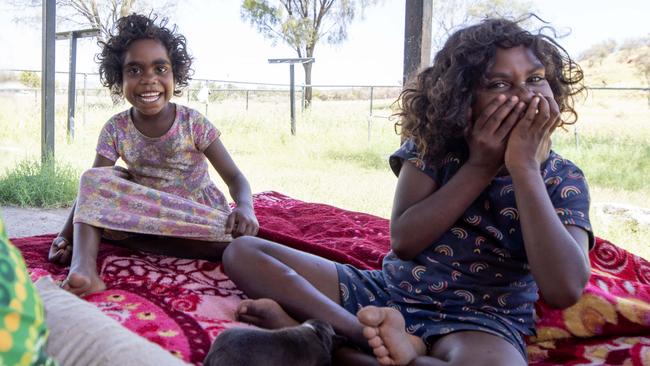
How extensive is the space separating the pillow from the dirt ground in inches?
119

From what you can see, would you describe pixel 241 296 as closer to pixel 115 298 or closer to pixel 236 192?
pixel 115 298

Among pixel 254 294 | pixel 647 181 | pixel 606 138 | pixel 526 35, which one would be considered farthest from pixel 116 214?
pixel 606 138

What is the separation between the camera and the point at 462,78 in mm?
1813

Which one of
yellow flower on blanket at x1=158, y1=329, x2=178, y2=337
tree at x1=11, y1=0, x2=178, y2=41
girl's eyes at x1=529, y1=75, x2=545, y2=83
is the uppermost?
tree at x1=11, y1=0, x2=178, y2=41

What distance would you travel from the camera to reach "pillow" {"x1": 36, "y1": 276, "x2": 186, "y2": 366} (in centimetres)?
117

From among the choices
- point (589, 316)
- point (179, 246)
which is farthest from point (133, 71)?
point (589, 316)

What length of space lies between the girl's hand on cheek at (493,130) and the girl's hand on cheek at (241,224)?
107 cm

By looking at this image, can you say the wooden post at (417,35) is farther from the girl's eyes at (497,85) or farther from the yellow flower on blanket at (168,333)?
the yellow flower on blanket at (168,333)

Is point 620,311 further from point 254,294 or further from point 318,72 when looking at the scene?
point 318,72

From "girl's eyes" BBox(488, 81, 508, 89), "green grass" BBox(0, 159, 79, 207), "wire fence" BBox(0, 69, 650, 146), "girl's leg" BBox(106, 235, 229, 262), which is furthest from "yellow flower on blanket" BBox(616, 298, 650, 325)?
"wire fence" BBox(0, 69, 650, 146)

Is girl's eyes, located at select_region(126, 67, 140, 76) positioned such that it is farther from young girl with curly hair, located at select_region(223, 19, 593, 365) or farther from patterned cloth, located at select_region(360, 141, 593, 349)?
patterned cloth, located at select_region(360, 141, 593, 349)

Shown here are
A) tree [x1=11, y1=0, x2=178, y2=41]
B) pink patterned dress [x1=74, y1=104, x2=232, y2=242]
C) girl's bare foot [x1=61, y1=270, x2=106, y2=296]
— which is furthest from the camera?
tree [x1=11, y1=0, x2=178, y2=41]

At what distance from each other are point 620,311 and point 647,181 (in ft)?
14.6

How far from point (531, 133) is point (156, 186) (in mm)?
1743
